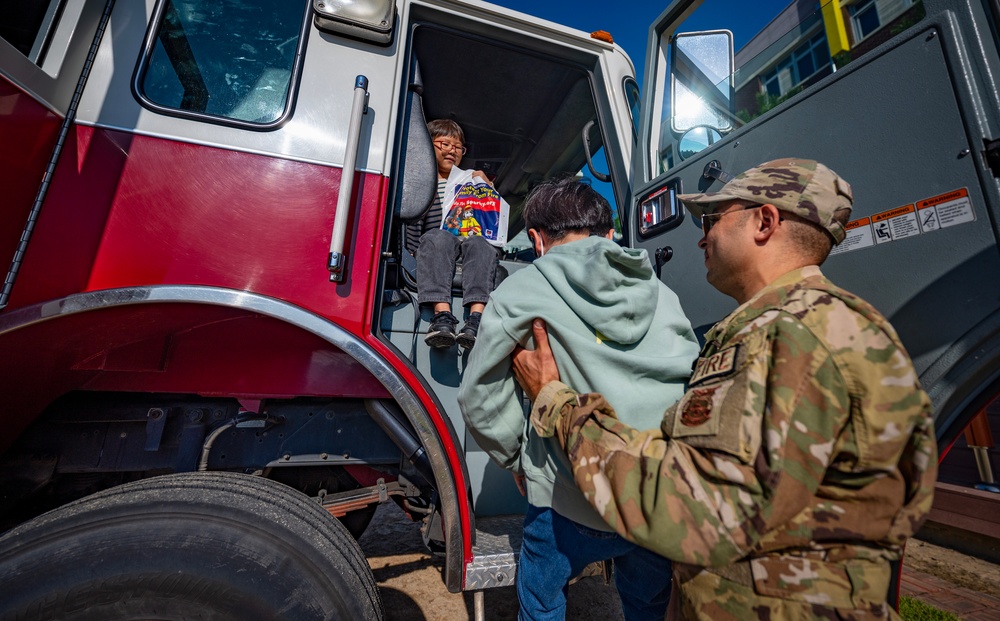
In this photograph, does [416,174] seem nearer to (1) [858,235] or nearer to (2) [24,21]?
(2) [24,21]

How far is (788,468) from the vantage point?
715 mm

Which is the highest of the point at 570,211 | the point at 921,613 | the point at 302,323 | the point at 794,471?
the point at 570,211

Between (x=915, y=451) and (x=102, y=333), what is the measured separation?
2157 millimetres

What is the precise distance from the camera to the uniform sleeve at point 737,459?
0.72m

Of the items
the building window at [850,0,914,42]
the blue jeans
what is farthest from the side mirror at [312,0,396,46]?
the blue jeans

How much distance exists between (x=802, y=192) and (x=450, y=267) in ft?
4.52

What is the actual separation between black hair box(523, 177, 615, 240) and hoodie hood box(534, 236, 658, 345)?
156 mm

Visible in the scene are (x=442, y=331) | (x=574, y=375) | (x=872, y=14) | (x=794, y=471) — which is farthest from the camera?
(x=442, y=331)

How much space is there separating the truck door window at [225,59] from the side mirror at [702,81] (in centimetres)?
174

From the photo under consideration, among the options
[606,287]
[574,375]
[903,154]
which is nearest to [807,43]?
[903,154]

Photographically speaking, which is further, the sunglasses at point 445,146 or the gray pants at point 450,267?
the sunglasses at point 445,146

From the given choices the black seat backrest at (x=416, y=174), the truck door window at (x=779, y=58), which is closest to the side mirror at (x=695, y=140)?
the truck door window at (x=779, y=58)

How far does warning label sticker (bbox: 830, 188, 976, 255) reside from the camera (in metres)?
1.04

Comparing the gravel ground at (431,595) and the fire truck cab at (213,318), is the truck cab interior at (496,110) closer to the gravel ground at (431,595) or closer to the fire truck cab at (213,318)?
the fire truck cab at (213,318)
